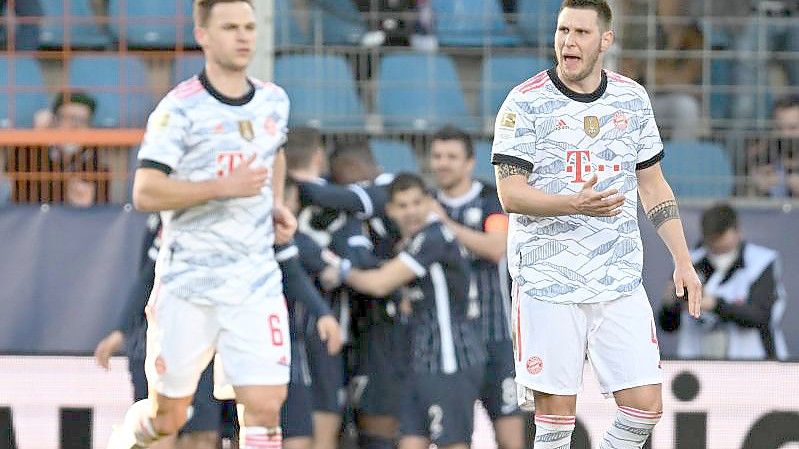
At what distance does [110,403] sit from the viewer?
30.1 feet

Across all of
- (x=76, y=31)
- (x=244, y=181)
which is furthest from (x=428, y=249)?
(x=76, y=31)

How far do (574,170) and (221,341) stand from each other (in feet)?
4.86

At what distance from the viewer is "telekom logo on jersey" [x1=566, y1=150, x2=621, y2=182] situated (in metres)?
6.77

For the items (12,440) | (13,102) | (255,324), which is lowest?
(12,440)

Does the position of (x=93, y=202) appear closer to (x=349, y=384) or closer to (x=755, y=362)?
(x=349, y=384)

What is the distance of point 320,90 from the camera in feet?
34.1

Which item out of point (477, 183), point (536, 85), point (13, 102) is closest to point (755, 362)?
point (477, 183)

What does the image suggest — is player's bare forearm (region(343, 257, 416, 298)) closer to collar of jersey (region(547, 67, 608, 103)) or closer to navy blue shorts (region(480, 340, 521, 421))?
navy blue shorts (region(480, 340, 521, 421))

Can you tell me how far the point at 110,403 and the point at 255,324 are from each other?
243 centimetres

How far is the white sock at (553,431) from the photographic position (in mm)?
6809

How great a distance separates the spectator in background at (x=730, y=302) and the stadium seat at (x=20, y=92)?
370 centimetres

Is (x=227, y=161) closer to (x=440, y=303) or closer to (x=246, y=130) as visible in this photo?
Answer: (x=246, y=130)

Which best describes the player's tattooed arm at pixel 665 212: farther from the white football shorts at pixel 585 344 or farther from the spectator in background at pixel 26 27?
the spectator in background at pixel 26 27

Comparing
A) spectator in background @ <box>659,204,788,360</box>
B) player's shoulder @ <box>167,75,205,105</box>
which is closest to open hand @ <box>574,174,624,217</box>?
player's shoulder @ <box>167,75,205,105</box>
